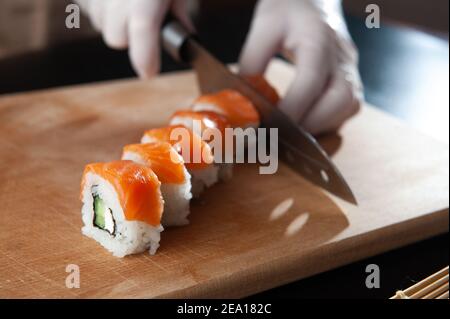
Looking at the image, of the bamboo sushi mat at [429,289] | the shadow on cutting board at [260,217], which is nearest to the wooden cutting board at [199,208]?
the shadow on cutting board at [260,217]

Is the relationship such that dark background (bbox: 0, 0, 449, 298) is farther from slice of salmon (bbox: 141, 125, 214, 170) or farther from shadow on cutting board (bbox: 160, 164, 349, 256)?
slice of salmon (bbox: 141, 125, 214, 170)

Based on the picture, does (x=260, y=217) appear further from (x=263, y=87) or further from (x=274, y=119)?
(x=263, y=87)

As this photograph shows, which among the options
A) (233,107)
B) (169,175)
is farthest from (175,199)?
(233,107)

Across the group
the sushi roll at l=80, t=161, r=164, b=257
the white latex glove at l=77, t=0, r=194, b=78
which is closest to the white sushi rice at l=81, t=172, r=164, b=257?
the sushi roll at l=80, t=161, r=164, b=257

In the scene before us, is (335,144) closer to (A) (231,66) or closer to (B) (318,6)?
(B) (318,6)

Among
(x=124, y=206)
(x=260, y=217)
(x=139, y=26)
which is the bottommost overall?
(x=260, y=217)

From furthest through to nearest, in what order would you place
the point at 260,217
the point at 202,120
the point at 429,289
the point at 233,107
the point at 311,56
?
the point at 311,56
the point at 233,107
the point at 202,120
the point at 260,217
the point at 429,289

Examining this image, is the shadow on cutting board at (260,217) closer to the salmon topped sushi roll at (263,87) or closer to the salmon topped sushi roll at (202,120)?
the salmon topped sushi roll at (202,120)
